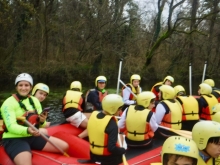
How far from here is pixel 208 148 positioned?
7.75 ft

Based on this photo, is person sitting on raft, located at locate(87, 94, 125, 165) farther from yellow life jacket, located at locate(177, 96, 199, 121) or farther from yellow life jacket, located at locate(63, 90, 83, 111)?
yellow life jacket, located at locate(177, 96, 199, 121)

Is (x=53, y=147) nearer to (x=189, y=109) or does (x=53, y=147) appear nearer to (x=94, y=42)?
(x=189, y=109)

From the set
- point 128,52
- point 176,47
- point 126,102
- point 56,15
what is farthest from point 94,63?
point 126,102

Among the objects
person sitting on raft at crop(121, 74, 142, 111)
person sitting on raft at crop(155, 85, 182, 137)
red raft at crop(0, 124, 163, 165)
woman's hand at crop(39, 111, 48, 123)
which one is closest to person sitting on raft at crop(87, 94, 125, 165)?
red raft at crop(0, 124, 163, 165)

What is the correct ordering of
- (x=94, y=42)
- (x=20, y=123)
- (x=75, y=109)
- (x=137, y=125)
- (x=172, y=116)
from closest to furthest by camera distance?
(x=20, y=123) → (x=137, y=125) → (x=172, y=116) → (x=75, y=109) → (x=94, y=42)

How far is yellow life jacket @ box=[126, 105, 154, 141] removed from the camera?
384cm

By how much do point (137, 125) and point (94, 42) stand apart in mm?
12703

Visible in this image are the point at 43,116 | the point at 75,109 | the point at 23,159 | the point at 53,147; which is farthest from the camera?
the point at 75,109

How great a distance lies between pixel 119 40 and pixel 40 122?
1403 cm

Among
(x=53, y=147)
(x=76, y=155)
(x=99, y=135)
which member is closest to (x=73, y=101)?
(x=76, y=155)

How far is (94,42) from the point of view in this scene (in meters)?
16.1

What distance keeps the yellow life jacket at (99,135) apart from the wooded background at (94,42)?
431 inches

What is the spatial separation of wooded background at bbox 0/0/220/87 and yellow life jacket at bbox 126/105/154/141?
1069 cm

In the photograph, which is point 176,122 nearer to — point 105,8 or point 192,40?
point 105,8
